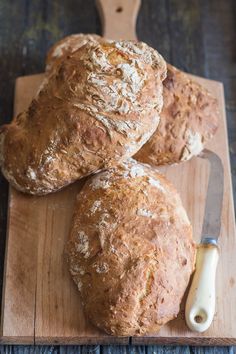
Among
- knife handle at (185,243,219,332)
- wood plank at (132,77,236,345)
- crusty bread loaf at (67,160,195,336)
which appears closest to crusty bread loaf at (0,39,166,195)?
crusty bread loaf at (67,160,195,336)

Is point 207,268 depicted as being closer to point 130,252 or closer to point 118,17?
point 130,252

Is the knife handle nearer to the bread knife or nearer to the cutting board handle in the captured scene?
the bread knife

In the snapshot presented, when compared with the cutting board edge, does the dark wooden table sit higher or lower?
higher

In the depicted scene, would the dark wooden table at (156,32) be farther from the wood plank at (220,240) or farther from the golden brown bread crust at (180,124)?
the golden brown bread crust at (180,124)

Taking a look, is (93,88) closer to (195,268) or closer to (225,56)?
(195,268)

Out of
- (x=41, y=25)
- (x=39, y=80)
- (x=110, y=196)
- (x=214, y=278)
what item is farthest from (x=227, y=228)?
→ (x=41, y=25)

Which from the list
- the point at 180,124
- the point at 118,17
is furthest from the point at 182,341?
the point at 118,17

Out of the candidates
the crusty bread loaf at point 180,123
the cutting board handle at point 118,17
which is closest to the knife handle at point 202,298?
the crusty bread loaf at point 180,123
